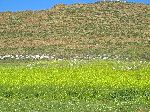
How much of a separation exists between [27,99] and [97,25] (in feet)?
144

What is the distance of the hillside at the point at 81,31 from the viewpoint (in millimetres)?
62469

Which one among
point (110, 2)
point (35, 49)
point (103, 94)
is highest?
point (110, 2)

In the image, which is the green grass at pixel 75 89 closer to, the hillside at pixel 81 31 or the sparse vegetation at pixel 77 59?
the sparse vegetation at pixel 77 59

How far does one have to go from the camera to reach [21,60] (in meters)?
56.8

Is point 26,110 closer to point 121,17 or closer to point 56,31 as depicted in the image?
point 56,31

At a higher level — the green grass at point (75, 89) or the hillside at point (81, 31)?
the hillside at point (81, 31)

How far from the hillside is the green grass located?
1657 centimetres

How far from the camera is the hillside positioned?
62.5 metres

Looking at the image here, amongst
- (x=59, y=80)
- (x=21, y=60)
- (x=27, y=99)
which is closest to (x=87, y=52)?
(x=21, y=60)

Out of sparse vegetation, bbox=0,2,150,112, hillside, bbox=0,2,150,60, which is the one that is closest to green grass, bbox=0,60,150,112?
sparse vegetation, bbox=0,2,150,112

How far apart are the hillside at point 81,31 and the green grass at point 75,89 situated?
16.6 metres

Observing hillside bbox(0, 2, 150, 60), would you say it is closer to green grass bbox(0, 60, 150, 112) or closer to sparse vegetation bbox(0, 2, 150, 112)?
sparse vegetation bbox(0, 2, 150, 112)

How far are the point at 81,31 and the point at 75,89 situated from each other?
38242 millimetres

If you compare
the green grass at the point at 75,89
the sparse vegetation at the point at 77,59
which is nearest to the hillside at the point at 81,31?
the sparse vegetation at the point at 77,59
